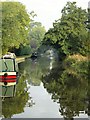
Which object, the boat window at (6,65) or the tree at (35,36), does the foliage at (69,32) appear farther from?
the tree at (35,36)

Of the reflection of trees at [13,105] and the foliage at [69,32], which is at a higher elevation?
the foliage at [69,32]

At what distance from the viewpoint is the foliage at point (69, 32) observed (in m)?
53.0

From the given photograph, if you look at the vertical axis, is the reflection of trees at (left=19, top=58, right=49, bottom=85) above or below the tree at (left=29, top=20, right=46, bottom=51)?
below

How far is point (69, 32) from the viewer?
53.3 metres

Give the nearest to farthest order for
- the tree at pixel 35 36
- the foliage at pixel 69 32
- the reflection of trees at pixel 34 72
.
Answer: the reflection of trees at pixel 34 72 → the foliage at pixel 69 32 → the tree at pixel 35 36

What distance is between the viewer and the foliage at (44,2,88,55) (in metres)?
53.0

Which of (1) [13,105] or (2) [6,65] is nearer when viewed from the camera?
(1) [13,105]

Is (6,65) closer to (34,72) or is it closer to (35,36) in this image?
(34,72)

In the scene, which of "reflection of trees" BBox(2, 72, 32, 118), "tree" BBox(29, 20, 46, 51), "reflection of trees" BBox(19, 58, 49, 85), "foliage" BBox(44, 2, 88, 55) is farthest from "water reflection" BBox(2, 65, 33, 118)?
"tree" BBox(29, 20, 46, 51)

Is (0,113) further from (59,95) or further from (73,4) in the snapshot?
(73,4)

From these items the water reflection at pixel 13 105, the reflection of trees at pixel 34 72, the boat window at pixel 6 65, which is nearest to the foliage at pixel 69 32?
the reflection of trees at pixel 34 72

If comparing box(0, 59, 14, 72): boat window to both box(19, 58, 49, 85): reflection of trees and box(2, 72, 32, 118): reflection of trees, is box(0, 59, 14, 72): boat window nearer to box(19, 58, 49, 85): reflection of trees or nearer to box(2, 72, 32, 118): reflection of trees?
box(19, 58, 49, 85): reflection of trees

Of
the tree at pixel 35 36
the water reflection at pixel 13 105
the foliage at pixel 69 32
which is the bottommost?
the water reflection at pixel 13 105

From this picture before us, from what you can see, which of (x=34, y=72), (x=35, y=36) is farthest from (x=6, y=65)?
(x=35, y=36)
